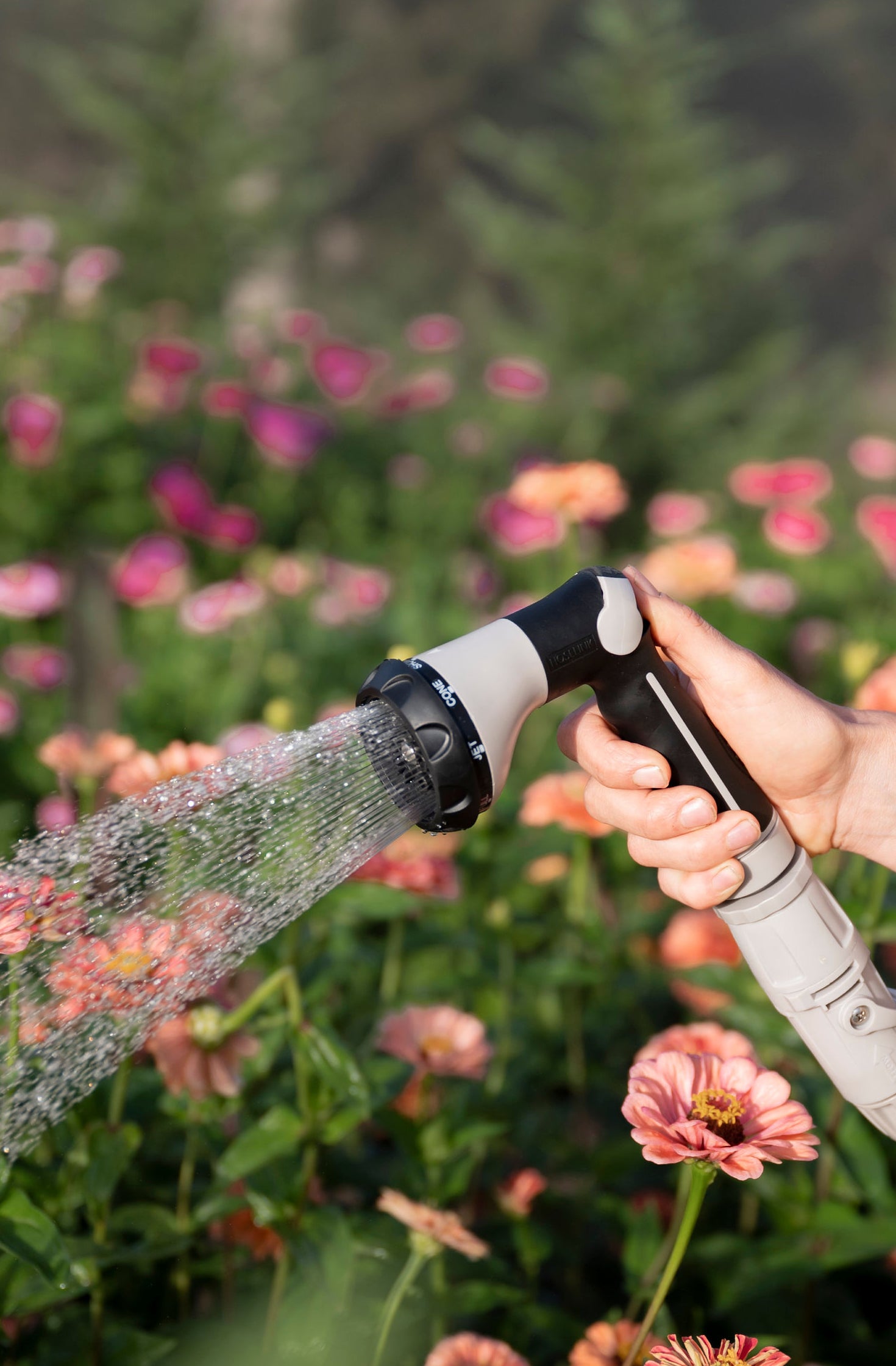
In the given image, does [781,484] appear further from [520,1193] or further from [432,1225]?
[432,1225]

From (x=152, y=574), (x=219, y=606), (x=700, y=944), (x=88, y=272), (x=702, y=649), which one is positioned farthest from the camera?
(x=88, y=272)

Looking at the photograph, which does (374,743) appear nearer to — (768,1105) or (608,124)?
(768,1105)

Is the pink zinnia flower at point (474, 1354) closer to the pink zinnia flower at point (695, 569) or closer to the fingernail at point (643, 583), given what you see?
the fingernail at point (643, 583)

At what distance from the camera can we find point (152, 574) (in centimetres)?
211

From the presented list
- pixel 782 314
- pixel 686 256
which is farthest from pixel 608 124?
pixel 782 314

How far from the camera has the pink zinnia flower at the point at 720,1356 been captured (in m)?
0.51

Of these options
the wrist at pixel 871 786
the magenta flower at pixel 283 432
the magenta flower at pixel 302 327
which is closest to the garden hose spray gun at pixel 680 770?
Answer: the wrist at pixel 871 786

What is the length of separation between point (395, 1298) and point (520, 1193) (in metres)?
0.21

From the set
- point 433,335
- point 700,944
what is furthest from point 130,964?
point 433,335

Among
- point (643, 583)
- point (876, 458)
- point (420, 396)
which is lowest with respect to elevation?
point (876, 458)

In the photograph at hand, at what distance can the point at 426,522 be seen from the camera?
9.95 feet

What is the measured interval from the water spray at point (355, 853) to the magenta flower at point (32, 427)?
1734 mm

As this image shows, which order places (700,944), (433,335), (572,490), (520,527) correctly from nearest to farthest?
(700,944) < (572,490) < (520,527) < (433,335)

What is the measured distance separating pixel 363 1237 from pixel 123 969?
0.30 m
